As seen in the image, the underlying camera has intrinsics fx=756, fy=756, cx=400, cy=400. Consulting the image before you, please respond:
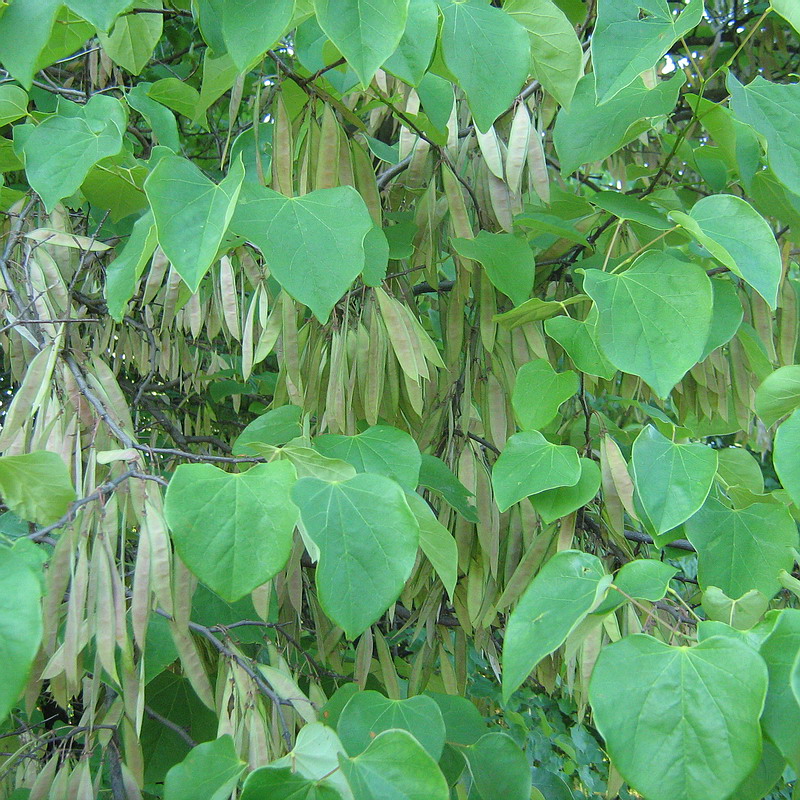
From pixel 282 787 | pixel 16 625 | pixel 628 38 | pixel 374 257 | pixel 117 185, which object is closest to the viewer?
pixel 16 625

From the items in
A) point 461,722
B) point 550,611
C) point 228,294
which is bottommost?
point 461,722

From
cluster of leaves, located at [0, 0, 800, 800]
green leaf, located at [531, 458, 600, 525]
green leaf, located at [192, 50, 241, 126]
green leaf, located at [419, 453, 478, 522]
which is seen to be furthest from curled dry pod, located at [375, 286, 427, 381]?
green leaf, located at [192, 50, 241, 126]

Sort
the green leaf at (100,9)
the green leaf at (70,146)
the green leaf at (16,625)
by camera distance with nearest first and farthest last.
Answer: the green leaf at (16,625) < the green leaf at (100,9) < the green leaf at (70,146)

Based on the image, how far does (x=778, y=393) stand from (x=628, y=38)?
0.45 m

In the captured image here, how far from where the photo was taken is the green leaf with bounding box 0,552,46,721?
20.4 inches

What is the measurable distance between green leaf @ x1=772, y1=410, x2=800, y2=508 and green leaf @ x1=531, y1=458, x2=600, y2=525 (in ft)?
0.66

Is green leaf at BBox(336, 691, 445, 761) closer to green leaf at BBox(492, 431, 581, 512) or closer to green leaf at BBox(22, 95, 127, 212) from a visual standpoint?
green leaf at BBox(492, 431, 581, 512)

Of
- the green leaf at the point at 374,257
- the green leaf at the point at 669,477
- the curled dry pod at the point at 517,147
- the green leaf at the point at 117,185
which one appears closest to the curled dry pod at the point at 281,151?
the green leaf at the point at 374,257

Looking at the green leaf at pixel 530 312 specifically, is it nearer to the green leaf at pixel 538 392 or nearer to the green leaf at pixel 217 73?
the green leaf at pixel 538 392

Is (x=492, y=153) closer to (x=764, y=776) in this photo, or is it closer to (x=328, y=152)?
(x=328, y=152)

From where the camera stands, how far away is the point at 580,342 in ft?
3.14

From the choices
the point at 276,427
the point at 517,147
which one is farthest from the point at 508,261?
the point at 276,427

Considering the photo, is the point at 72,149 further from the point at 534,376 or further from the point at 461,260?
the point at 534,376

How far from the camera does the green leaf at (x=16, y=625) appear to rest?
0.52 metres
